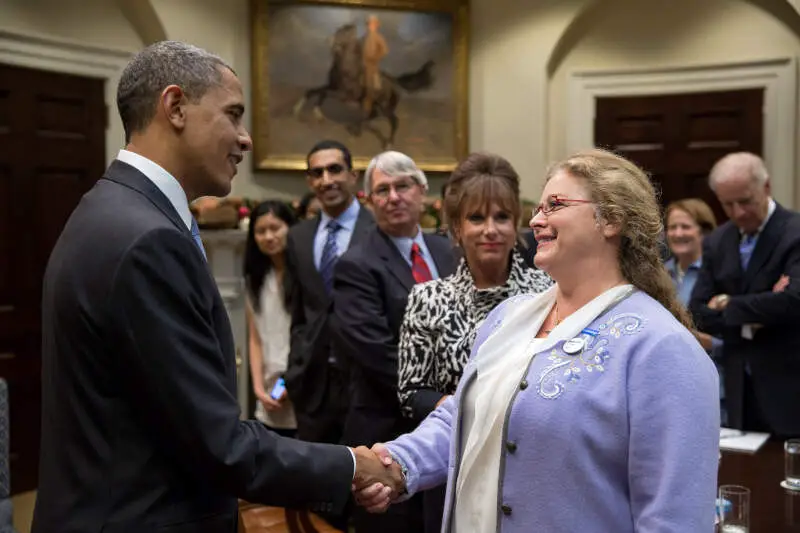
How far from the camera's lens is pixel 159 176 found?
1.69 metres

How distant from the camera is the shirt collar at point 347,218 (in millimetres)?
4223

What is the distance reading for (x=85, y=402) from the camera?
5.16 ft

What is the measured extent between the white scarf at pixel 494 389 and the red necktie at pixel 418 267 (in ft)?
4.39

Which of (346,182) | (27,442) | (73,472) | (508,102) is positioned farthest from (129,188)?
(508,102)

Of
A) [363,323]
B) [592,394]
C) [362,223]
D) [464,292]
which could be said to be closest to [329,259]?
[362,223]

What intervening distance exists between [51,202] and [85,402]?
479 cm

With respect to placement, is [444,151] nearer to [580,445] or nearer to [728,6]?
[728,6]

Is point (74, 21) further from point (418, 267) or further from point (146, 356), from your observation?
point (146, 356)

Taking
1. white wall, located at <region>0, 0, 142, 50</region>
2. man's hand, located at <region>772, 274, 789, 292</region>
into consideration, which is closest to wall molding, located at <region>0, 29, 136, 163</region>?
white wall, located at <region>0, 0, 142, 50</region>

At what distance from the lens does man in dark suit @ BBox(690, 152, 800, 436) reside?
12.3 ft

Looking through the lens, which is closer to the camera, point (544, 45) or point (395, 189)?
point (395, 189)

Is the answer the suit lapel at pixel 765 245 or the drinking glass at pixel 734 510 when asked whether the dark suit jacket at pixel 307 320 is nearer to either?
the suit lapel at pixel 765 245

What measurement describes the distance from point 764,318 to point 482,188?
5.85 ft

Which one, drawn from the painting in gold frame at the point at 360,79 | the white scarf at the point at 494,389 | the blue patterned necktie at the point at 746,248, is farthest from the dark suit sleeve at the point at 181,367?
the painting in gold frame at the point at 360,79
